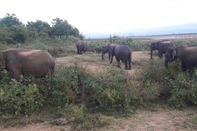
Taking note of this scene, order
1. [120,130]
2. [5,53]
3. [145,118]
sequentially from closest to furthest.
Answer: [120,130] < [145,118] < [5,53]


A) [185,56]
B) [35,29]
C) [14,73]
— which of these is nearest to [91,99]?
[14,73]

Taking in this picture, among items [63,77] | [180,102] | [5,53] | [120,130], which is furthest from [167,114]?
[5,53]

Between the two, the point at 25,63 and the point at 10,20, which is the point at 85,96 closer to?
the point at 25,63

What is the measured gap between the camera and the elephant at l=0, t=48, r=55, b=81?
6785 millimetres

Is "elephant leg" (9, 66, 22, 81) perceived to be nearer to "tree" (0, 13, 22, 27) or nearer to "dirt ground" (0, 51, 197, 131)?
"dirt ground" (0, 51, 197, 131)

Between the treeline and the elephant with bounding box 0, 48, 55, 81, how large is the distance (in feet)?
66.3

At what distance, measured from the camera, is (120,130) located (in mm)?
5062

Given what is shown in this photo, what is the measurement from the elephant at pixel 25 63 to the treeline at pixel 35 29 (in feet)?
66.3

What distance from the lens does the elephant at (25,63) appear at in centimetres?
679

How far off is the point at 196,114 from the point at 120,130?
2124mm

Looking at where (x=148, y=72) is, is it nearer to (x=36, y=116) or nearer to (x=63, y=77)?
(x=63, y=77)

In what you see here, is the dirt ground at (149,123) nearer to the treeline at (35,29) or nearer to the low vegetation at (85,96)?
the low vegetation at (85,96)

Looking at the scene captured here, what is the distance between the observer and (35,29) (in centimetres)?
3061

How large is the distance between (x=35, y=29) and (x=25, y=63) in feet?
81.9
